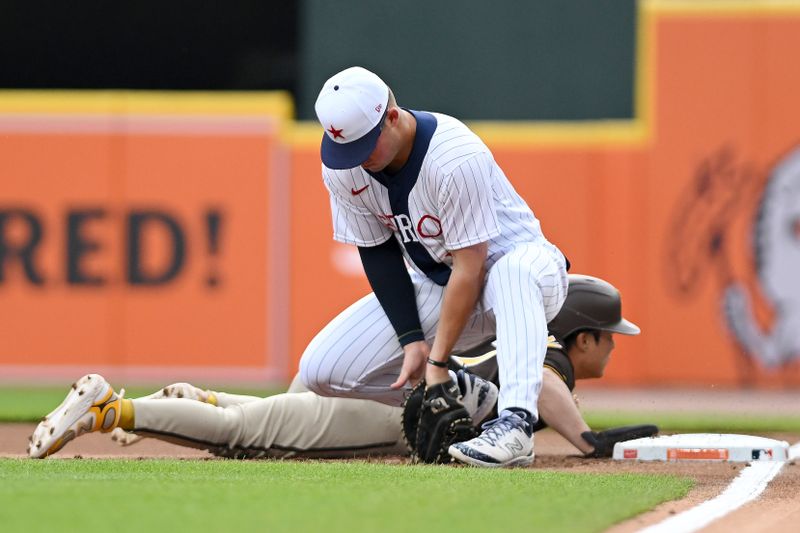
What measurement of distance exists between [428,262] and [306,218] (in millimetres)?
5266

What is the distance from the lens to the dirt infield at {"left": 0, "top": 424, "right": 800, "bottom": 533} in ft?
11.1

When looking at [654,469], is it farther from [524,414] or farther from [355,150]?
[355,150]

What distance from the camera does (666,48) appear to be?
32.4ft

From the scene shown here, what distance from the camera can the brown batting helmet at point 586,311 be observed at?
4.92 m

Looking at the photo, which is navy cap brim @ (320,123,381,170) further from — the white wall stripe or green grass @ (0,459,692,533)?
the white wall stripe

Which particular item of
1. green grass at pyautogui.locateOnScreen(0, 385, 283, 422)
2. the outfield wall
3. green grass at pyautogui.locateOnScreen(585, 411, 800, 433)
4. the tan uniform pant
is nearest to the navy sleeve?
the tan uniform pant

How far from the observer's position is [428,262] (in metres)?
4.64

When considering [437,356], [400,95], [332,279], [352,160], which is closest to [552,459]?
[437,356]

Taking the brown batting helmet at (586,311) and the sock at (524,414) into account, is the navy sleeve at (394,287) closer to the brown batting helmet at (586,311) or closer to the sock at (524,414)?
the sock at (524,414)

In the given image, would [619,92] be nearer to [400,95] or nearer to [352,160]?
[400,95]

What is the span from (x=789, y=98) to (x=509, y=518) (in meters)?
7.23

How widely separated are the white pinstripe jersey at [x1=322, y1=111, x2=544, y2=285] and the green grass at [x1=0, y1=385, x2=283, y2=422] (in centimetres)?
248

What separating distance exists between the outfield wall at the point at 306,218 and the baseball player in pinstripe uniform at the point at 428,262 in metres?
4.98

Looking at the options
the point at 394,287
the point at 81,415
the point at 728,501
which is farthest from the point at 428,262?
the point at 728,501
